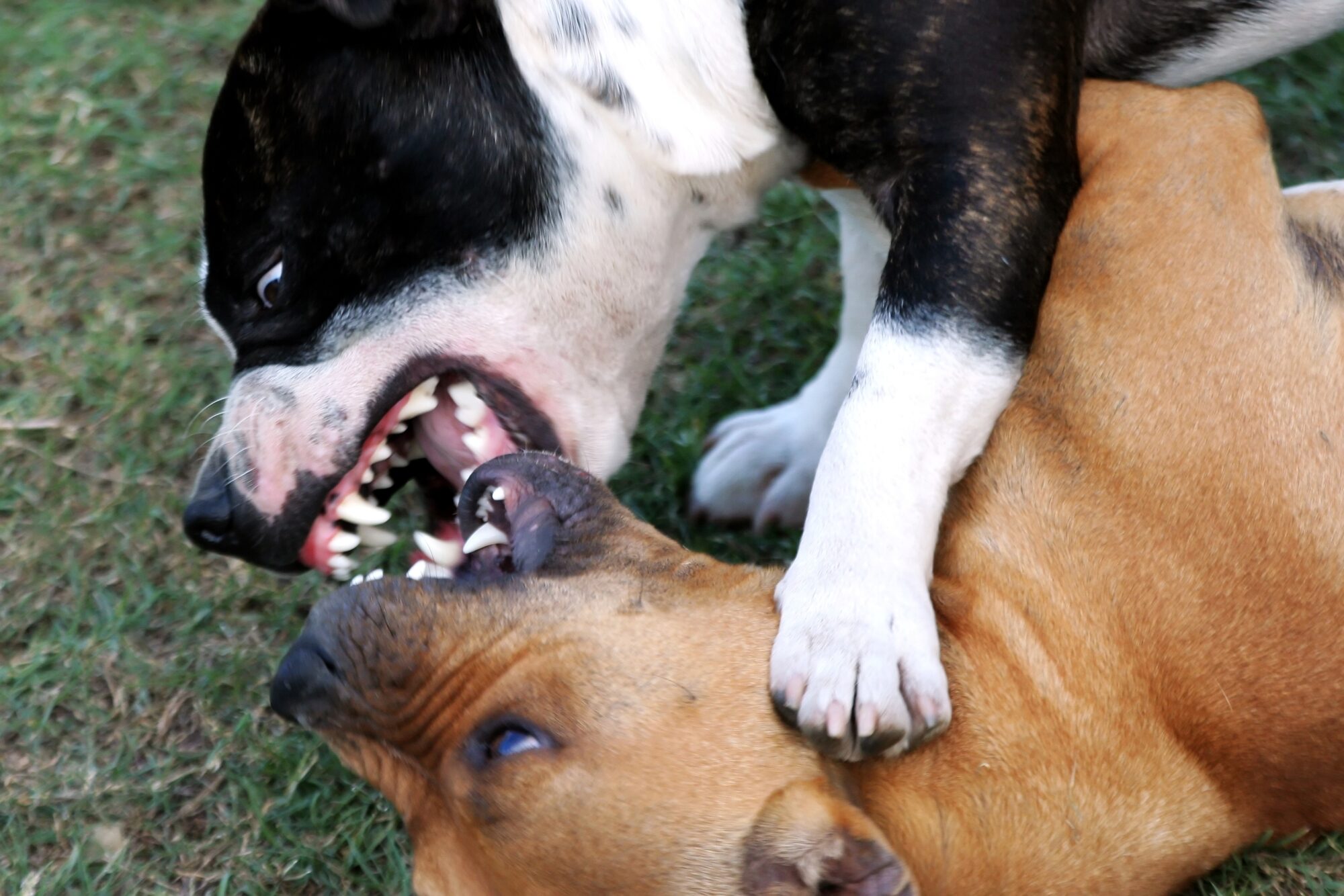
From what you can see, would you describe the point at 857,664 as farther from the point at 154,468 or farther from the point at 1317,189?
the point at 154,468

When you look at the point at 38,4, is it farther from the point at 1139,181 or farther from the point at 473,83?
the point at 1139,181

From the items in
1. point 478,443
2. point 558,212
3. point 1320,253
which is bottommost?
point 478,443

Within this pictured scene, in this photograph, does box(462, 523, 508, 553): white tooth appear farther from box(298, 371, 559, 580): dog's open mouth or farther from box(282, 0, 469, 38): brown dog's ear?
box(282, 0, 469, 38): brown dog's ear

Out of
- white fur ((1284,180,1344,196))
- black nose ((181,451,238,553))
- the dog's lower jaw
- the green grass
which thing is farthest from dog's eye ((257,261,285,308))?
white fur ((1284,180,1344,196))

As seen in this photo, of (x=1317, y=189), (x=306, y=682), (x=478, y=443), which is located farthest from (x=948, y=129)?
(x=306, y=682)

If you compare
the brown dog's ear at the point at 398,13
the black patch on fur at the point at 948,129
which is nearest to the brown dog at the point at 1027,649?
the black patch on fur at the point at 948,129

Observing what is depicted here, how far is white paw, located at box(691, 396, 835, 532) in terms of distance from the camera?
3.28 m

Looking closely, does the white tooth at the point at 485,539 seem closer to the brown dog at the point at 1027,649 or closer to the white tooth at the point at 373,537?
the brown dog at the point at 1027,649

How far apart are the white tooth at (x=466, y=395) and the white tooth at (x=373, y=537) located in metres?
0.32

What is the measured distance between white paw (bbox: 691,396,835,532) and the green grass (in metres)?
0.07

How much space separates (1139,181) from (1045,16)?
13.1 inches

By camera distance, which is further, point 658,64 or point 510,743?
point 658,64

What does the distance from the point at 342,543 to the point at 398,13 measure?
0.97 meters

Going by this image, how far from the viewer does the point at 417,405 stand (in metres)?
2.73
